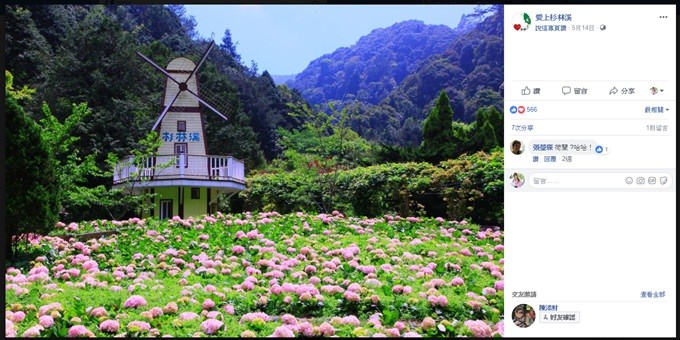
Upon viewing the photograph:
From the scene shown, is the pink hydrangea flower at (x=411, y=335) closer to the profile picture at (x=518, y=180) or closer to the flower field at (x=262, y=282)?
the flower field at (x=262, y=282)

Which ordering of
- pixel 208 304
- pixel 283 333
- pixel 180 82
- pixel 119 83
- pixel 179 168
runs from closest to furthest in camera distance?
1. pixel 283 333
2. pixel 208 304
3. pixel 179 168
4. pixel 180 82
5. pixel 119 83

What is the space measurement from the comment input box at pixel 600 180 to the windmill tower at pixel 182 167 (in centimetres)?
826

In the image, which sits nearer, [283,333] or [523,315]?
[523,315]

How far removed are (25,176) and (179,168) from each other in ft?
19.5

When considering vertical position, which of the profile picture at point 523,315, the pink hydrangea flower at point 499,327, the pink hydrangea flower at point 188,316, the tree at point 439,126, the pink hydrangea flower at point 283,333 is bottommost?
the pink hydrangea flower at point 499,327

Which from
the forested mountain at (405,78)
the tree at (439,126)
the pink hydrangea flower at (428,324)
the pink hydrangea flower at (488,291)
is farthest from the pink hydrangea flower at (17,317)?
the tree at (439,126)

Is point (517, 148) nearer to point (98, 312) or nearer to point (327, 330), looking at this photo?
point (327, 330)

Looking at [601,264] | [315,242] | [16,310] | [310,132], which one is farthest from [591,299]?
[310,132]

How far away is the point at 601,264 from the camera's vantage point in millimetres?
2035

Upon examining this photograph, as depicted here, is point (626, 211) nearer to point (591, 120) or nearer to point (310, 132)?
point (591, 120)

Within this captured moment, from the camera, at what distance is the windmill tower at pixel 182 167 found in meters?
10.1

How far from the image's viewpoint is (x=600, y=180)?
6.65 ft

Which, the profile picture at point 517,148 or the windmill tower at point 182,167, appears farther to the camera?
the windmill tower at point 182,167

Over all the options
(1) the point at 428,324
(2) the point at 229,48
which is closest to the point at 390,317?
(1) the point at 428,324
